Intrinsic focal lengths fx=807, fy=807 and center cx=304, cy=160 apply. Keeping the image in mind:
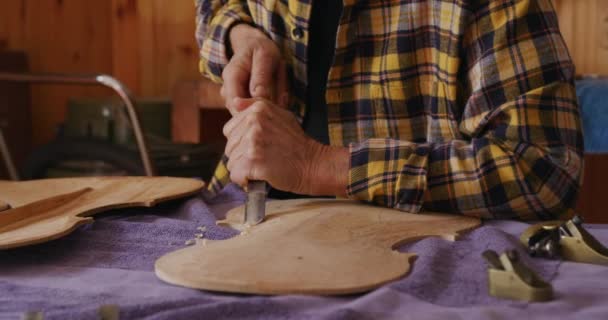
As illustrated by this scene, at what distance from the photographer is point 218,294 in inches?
24.5

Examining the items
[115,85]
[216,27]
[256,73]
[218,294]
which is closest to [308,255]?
[218,294]

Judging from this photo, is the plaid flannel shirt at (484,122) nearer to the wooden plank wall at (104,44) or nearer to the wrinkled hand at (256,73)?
the wrinkled hand at (256,73)

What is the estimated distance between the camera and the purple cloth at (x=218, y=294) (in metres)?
0.57

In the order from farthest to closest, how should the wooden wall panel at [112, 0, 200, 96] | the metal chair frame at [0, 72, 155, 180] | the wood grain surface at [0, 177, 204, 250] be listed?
the wooden wall panel at [112, 0, 200, 96], the metal chair frame at [0, 72, 155, 180], the wood grain surface at [0, 177, 204, 250]

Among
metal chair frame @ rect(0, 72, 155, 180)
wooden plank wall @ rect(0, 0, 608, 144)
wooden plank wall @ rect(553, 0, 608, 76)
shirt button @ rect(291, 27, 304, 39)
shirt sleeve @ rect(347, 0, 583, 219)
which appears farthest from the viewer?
wooden plank wall @ rect(0, 0, 608, 144)

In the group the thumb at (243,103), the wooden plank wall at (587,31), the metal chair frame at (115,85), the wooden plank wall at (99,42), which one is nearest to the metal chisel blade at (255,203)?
the thumb at (243,103)

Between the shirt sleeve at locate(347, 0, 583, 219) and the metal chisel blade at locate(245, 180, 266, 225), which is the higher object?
the shirt sleeve at locate(347, 0, 583, 219)

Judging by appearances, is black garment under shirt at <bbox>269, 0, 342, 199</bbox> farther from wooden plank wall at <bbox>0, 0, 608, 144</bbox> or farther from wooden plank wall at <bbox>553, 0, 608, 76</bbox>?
wooden plank wall at <bbox>0, 0, 608, 144</bbox>

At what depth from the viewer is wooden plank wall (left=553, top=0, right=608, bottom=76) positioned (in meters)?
2.78

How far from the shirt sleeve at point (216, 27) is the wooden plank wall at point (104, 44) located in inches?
82.8

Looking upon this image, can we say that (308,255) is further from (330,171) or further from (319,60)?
(319,60)

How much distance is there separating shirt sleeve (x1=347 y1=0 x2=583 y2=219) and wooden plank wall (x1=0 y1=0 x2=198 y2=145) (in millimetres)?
2637

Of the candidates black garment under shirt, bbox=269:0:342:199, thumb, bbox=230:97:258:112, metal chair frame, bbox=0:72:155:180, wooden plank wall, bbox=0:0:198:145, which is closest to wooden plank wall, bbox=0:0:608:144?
wooden plank wall, bbox=0:0:198:145

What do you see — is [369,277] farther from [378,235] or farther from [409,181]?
[409,181]
